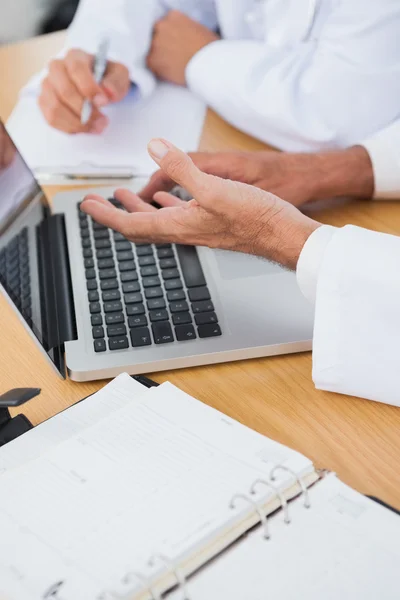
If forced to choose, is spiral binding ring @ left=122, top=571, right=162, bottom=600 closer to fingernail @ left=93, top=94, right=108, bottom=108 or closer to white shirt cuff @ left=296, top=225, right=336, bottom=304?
white shirt cuff @ left=296, top=225, right=336, bottom=304

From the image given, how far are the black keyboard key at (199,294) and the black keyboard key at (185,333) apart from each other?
46 millimetres

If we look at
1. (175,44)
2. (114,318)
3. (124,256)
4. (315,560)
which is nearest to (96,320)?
(114,318)

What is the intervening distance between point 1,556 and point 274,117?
75cm

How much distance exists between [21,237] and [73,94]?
413 millimetres

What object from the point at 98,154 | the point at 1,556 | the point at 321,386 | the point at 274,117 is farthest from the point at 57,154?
the point at 1,556

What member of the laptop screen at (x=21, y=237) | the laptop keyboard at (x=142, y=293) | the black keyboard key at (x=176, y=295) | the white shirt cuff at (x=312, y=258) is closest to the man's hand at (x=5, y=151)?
the laptop screen at (x=21, y=237)

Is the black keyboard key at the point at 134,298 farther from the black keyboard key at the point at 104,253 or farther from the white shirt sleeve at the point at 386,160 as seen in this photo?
the white shirt sleeve at the point at 386,160

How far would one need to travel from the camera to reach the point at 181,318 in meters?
0.69

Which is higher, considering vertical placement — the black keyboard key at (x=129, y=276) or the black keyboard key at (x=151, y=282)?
the black keyboard key at (x=129, y=276)

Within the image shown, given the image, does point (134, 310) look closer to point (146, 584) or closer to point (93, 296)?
point (93, 296)

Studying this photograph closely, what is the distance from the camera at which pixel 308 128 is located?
3.36 feet

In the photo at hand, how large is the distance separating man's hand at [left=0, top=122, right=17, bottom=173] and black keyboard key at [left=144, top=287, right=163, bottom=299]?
0.20m

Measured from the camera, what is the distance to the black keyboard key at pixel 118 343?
2.19ft

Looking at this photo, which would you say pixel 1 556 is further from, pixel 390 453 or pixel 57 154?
pixel 57 154
